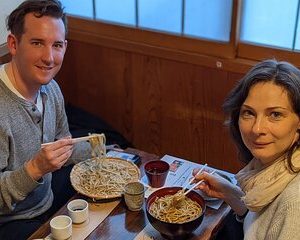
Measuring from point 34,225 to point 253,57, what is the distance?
1.51m

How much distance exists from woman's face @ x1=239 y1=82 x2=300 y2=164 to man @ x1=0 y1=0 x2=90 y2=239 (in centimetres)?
73

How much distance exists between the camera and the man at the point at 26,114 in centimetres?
182

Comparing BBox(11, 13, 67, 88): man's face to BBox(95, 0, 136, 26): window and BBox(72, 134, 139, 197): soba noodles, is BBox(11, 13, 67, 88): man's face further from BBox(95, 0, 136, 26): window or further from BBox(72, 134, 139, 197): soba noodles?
BBox(95, 0, 136, 26): window

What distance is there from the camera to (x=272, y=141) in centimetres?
151

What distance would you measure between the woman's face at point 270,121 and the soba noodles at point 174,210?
0.33 m

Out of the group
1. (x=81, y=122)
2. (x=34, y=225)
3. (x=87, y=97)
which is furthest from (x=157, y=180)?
(x=87, y=97)

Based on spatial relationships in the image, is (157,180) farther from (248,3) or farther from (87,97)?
(87,97)

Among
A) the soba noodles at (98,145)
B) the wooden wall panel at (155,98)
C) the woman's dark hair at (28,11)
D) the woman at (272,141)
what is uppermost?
the woman's dark hair at (28,11)

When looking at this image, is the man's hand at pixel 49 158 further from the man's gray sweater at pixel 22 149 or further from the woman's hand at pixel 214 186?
the woman's hand at pixel 214 186

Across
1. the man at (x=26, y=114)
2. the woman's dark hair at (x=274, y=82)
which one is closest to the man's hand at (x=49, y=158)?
the man at (x=26, y=114)

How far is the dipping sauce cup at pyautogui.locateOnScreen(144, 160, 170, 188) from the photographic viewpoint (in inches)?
75.1

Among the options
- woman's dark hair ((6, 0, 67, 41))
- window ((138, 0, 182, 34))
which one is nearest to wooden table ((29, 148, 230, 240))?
woman's dark hair ((6, 0, 67, 41))

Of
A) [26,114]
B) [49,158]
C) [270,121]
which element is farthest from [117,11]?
[270,121]

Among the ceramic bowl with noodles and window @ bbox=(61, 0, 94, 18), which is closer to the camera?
the ceramic bowl with noodles
